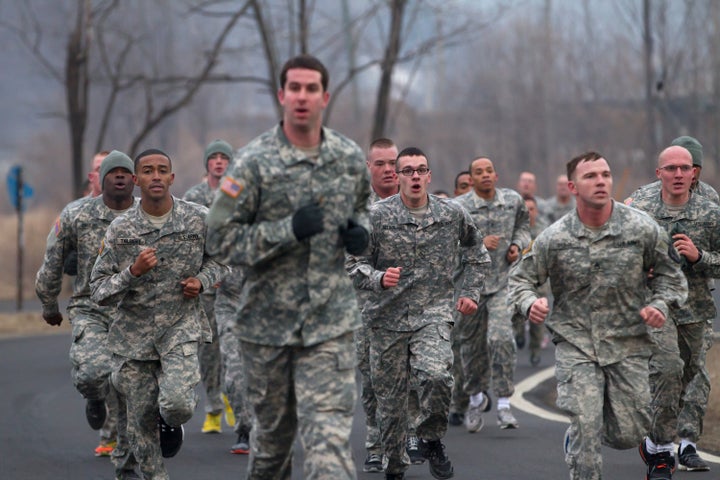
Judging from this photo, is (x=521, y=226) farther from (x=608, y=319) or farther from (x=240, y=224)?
(x=240, y=224)

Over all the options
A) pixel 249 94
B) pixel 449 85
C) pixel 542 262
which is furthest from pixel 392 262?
pixel 249 94

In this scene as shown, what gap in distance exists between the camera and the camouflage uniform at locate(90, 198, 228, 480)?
27.2 ft

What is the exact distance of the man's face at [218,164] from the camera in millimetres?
12117

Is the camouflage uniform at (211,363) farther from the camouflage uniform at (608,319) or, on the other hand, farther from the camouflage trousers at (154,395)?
the camouflage uniform at (608,319)

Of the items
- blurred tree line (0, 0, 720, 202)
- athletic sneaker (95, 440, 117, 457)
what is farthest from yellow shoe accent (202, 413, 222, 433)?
blurred tree line (0, 0, 720, 202)

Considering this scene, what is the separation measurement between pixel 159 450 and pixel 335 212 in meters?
2.72

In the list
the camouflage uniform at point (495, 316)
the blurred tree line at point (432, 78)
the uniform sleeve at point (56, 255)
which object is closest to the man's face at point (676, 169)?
the camouflage uniform at point (495, 316)

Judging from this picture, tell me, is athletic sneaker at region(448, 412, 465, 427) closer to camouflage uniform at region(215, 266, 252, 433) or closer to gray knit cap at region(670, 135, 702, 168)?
camouflage uniform at region(215, 266, 252, 433)

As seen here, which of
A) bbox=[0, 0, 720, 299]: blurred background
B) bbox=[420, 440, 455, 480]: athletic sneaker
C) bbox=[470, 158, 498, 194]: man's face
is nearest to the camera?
bbox=[420, 440, 455, 480]: athletic sneaker

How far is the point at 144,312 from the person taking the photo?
8.41 metres

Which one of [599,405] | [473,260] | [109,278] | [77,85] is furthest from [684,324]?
[77,85]

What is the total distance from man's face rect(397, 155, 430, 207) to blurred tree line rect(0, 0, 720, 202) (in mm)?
12970

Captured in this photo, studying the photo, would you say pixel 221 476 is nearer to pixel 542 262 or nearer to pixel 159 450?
pixel 159 450

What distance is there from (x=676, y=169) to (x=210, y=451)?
443cm
